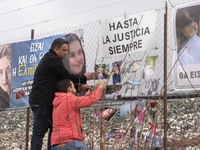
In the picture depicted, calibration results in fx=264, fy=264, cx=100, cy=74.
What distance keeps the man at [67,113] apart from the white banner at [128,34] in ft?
3.21

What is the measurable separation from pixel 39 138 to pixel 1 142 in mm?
3909

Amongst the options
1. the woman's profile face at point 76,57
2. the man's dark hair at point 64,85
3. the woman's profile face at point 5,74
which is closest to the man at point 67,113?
the man's dark hair at point 64,85

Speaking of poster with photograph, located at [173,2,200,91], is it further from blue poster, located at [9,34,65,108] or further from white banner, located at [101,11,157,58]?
blue poster, located at [9,34,65,108]

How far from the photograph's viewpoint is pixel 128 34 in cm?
383

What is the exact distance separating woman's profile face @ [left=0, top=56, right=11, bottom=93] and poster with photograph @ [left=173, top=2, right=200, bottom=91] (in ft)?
11.5

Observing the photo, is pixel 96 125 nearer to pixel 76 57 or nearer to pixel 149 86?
pixel 76 57

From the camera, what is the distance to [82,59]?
444 cm

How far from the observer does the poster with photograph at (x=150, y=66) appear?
357 centimetres

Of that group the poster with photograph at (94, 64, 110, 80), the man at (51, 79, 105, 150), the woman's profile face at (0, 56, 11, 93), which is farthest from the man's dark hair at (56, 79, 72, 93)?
the woman's profile face at (0, 56, 11, 93)

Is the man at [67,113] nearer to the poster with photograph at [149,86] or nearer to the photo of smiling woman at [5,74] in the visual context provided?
the poster with photograph at [149,86]

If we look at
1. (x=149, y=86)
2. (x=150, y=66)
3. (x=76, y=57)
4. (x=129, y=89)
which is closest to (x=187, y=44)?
(x=150, y=66)

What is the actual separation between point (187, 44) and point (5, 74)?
3772 millimetres

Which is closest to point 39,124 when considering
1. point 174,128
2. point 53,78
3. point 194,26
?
point 53,78

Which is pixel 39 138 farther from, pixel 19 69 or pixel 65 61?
pixel 19 69
